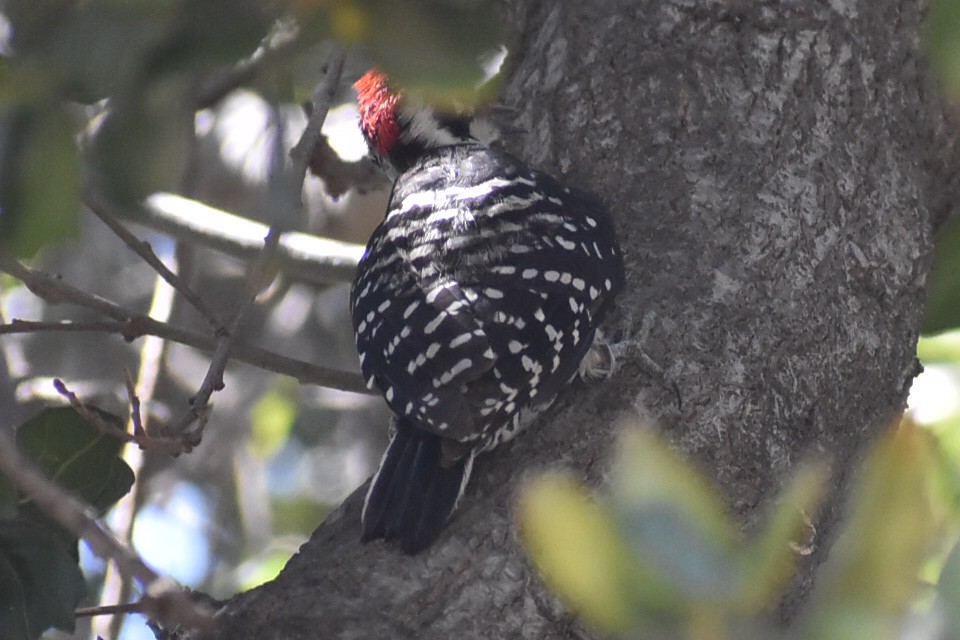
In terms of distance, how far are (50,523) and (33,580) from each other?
Answer: 105mm

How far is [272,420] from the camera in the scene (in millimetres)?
5383

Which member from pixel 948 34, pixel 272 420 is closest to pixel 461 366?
pixel 948 34

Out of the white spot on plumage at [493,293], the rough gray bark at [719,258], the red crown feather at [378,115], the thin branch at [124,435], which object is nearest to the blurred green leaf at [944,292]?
the rough gray bark at [719,258]

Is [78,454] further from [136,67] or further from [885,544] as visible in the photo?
[885,544]

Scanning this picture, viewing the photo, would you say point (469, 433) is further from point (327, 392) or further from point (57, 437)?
point (327, 392)

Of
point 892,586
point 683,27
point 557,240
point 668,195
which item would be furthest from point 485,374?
point 892,586

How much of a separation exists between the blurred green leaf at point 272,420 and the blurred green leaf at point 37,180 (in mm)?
4290

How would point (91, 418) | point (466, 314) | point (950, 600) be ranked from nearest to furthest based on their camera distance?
point (950, 600), point (91, 418), point (466, 314)

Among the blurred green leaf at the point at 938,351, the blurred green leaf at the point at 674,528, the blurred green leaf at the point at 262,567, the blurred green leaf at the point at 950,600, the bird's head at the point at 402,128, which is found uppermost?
the blurred green leaf at the point at 950,600

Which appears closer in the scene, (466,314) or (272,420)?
(466,314)

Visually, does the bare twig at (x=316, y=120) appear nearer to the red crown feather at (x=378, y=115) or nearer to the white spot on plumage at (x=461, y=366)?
the white spot on plumage at (x=461, y=366)

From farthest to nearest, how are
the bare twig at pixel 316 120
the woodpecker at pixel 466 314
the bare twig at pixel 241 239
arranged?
the bare twig at pixel 241 239 < the woodpecker at pixel 466 314 < the bare twig at pixel 316 120

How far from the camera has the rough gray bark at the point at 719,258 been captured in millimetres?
1989

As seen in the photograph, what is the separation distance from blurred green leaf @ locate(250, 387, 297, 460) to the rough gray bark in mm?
2774
